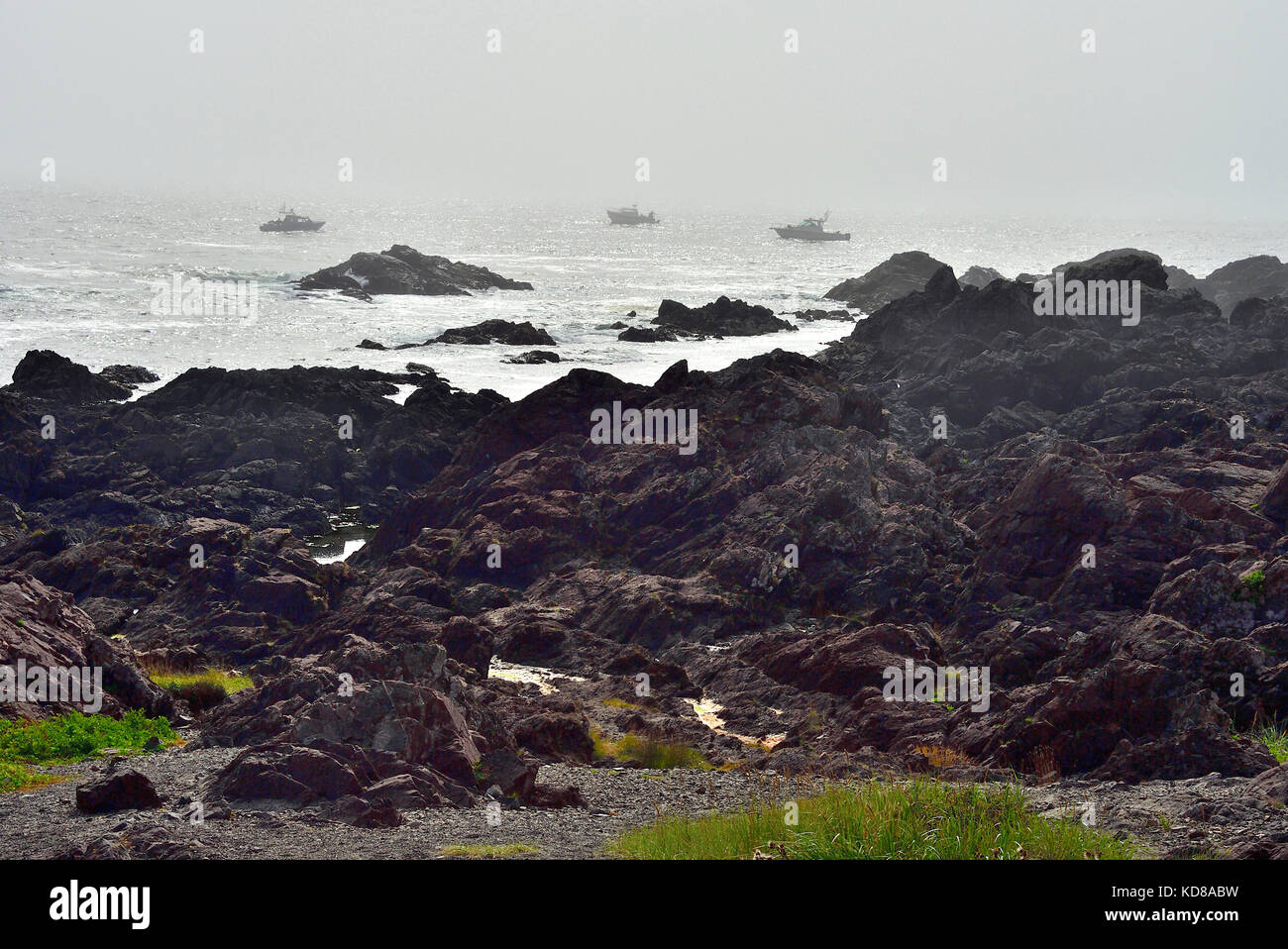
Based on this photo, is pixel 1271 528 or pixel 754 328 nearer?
pixel 1271 528

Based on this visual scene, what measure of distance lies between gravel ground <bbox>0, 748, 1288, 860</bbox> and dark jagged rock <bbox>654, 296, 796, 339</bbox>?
67.7 meters

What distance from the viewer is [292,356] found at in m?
69.8

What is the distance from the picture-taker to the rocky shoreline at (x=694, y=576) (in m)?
15.2

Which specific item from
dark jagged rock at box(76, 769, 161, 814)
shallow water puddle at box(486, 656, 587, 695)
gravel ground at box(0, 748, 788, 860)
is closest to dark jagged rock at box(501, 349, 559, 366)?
shallow water puddle at box(486, 656, 587, 695)

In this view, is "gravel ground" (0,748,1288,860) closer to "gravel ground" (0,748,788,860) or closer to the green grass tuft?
"gravel ground" (0,748,788,860)

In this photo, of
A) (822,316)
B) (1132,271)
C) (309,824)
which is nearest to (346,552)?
(309,824)

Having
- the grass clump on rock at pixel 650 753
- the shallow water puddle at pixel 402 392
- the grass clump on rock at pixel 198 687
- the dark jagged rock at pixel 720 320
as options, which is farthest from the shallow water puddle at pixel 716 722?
the dark jagged rock at pixel 720 320

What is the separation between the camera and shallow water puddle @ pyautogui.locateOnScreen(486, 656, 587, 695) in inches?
958

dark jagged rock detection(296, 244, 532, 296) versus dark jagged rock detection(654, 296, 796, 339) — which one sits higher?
dark jagged rock detection(296, 244, 532, 296)

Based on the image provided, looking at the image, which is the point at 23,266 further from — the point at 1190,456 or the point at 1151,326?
the point at 1190,456

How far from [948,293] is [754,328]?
24.0 meters

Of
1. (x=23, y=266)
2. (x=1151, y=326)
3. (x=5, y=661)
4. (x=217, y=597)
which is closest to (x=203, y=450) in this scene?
(x=217, y=597)

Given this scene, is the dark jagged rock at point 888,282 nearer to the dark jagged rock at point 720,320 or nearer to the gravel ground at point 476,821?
the dark jagged rock at point 720,320

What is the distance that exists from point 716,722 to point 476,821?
30.9 feet
